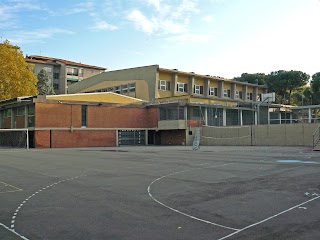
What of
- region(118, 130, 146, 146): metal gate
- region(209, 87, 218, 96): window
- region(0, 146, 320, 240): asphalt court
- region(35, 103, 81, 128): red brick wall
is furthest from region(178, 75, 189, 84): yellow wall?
region(0, 146, 320, 240): asphalt court

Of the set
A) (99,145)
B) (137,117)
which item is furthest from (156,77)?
(99,145)

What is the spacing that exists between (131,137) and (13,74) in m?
18.9

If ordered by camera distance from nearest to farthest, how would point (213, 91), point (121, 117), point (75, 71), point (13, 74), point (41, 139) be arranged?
point (41, 139) → point (13, 74) → point (121, 117) → point (213, 91) → point (75, 71)

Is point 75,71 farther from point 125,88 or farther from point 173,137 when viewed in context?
point 173,137

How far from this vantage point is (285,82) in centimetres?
8419

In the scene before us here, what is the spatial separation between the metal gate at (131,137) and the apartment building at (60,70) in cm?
4606

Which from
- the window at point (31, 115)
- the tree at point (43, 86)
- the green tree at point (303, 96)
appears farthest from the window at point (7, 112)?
the green tree at point (303, 96)

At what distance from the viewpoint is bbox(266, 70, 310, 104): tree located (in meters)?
83.6

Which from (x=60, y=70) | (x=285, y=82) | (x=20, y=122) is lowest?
(x=20, y=122)

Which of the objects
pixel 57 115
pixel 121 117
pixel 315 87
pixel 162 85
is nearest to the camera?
pixel 57 115

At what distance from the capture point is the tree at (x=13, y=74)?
164 ft

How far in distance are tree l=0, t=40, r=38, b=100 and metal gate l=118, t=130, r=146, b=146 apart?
48.9ft

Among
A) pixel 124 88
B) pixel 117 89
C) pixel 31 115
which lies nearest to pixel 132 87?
pixel 124 88

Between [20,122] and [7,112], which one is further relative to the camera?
[7,112]
